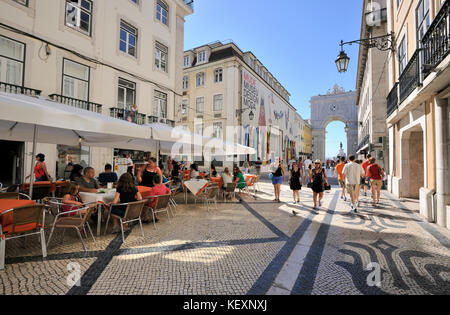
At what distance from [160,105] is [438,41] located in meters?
12.9

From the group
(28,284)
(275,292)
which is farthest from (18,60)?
(275,292)

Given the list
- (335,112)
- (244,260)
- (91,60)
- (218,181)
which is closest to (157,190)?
(244,260)

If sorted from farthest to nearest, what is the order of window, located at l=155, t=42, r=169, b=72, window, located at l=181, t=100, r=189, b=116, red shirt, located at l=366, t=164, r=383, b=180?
window, located at l=181, t=100, r=189, b=116
window, located at l=155, t=42, r=169, b=72
red shirt, located at l=366, t=164, r=383, b=180

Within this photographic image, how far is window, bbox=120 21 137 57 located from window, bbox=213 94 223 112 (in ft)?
38.0

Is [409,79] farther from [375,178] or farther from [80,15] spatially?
[80,15]

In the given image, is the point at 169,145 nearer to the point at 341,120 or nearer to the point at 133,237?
the point at 133,237

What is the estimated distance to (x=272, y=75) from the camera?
33938 mm

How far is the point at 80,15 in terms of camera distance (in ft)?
32.3

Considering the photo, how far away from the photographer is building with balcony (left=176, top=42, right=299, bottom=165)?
2219cm

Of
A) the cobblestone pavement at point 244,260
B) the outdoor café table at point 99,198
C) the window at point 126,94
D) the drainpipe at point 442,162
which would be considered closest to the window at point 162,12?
the window at point 126,94

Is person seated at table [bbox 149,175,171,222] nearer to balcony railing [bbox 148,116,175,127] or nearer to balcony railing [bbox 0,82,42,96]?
balcony railing [bbox 0,82,42,96]

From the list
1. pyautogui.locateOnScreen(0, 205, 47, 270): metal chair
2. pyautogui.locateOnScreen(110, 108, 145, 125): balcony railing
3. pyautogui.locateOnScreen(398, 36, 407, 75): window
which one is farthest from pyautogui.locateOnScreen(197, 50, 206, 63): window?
pyautogui.locateOnScreen(0, 205, 47, 270): metal chair

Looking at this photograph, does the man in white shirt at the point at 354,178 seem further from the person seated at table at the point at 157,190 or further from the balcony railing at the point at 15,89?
the balcony railing at the point at 15,89

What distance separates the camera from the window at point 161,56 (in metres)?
13.8
